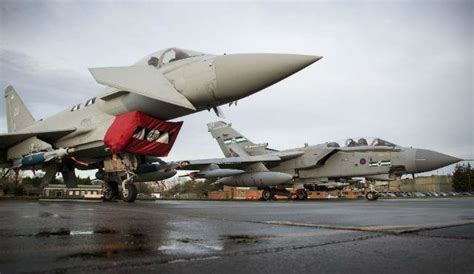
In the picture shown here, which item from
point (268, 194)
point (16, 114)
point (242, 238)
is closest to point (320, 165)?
point (268, 194)

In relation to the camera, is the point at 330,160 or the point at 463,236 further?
the point at 330,160

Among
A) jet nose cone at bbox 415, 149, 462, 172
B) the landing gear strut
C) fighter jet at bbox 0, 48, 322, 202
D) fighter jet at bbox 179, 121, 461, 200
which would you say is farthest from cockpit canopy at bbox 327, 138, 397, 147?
fighter jet at bbox 0, 48, 322, 202

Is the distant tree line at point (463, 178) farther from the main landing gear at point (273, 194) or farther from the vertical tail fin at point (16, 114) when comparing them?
the vertical tail fin at point (16, 114)

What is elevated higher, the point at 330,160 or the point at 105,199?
the point at 330,160

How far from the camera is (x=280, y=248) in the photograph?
98.3 inches

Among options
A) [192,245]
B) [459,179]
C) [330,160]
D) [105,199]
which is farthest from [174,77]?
[459,179]

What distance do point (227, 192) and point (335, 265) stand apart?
50.0m

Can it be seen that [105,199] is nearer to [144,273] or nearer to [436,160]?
[144,273]

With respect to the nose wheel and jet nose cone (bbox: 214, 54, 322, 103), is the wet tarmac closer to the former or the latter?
jet nose cone (bbox: 214, 54, 322, 103)

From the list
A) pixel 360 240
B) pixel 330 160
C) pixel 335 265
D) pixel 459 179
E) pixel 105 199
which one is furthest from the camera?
pixel 459 179

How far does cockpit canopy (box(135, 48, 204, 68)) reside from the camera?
9.73 m

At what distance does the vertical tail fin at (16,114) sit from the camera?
52.0 ft

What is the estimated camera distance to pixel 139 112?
999 cm

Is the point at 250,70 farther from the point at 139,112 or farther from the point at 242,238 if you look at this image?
the point at 242,238
